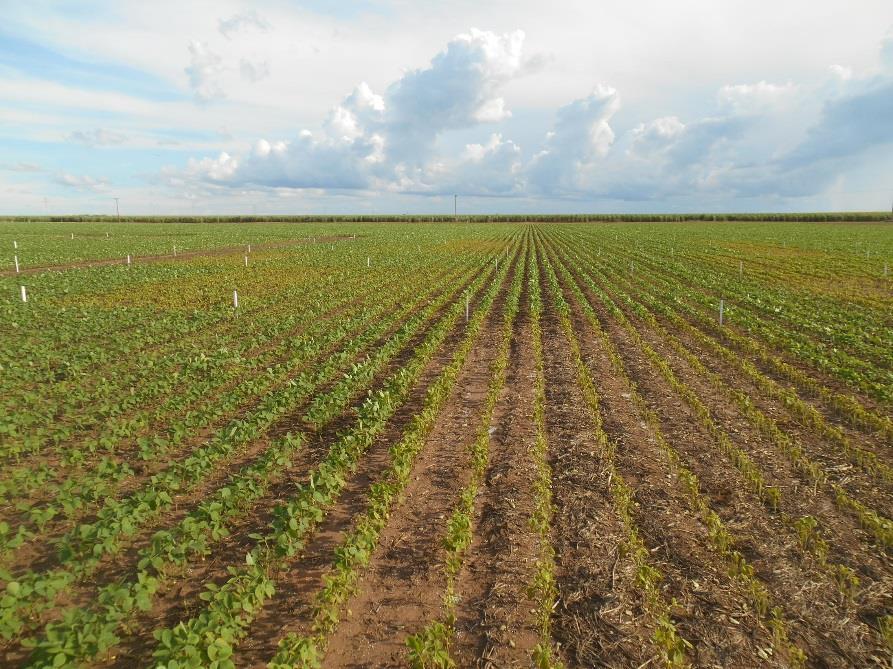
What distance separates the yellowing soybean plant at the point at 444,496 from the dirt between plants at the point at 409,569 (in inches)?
1.0

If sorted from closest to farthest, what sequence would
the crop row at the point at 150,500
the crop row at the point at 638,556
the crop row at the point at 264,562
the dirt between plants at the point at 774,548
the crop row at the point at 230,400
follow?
1. the crop row at the point at 264,562
2. the crop row at the point at 638,556
3. the dirt between plants at the point at 774,548
4. the crop row at the point at 150,500
5. the crop row at the point at 230,400

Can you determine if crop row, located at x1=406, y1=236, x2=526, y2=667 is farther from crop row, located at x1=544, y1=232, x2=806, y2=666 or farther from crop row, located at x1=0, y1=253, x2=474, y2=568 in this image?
crop row, located at x1=0, y1=253, x2=474, y2=568

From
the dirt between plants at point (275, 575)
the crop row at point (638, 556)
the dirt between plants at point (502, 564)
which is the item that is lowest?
the dirt between plants at point (275, 575)

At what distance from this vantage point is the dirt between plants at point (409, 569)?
4.26 m

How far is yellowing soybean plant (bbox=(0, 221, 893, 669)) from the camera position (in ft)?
14.1

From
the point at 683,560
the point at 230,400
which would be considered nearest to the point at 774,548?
the point at 683,560

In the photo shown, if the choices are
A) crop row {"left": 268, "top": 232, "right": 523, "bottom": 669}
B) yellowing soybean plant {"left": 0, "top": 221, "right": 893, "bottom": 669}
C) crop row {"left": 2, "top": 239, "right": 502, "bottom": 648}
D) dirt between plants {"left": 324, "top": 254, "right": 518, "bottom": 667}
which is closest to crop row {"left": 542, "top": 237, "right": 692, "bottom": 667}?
yellowing soybean plant {"left": 0, "top": 221, "right": 893, "bottom": 669}

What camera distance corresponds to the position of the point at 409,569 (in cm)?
518

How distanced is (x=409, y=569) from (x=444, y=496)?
4.75 ft

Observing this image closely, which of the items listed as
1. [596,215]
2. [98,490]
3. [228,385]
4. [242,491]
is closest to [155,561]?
[242,491]

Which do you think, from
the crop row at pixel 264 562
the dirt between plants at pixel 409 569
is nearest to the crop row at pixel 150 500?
the crop row at pixel 264 562

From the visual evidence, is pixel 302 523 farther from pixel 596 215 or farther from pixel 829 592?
pixel 596 215

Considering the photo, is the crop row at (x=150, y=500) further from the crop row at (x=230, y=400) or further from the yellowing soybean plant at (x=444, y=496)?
the crop row at (x=230, y=400)

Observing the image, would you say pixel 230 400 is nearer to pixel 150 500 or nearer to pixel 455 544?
pixel 150 500
